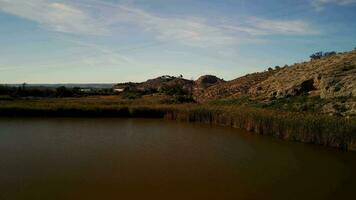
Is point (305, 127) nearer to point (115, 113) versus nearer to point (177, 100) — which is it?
point (115, 113)

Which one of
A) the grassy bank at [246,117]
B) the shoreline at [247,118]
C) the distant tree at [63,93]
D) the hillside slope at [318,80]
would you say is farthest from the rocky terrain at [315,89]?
the distant tree at [63,93]

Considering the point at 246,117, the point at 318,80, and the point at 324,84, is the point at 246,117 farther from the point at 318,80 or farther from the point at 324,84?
the point at 318,80

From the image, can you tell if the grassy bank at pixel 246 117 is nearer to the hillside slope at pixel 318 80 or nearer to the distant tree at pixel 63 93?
the hillside slope at pixel 318 80

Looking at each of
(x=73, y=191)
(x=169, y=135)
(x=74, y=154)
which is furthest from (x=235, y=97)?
(x=73, y=191)

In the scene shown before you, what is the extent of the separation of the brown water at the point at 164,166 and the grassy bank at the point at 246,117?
1122 millimetres

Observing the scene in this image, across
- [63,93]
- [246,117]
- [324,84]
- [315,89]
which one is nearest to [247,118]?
[246,117]

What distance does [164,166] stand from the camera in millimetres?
19562

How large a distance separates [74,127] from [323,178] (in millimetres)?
20521

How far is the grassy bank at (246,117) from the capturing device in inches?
997

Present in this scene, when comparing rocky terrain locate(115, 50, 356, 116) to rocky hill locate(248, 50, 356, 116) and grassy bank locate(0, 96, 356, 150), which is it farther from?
grassy bank locate(0, 96, 356, 150)

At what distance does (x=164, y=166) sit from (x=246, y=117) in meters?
15.2

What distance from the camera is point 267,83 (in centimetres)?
5225

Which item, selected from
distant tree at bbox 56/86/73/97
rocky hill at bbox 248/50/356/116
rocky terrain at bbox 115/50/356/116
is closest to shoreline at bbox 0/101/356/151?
rocky terrain at bbox 115/50/356/116

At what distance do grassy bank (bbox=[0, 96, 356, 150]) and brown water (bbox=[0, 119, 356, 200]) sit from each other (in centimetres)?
112
